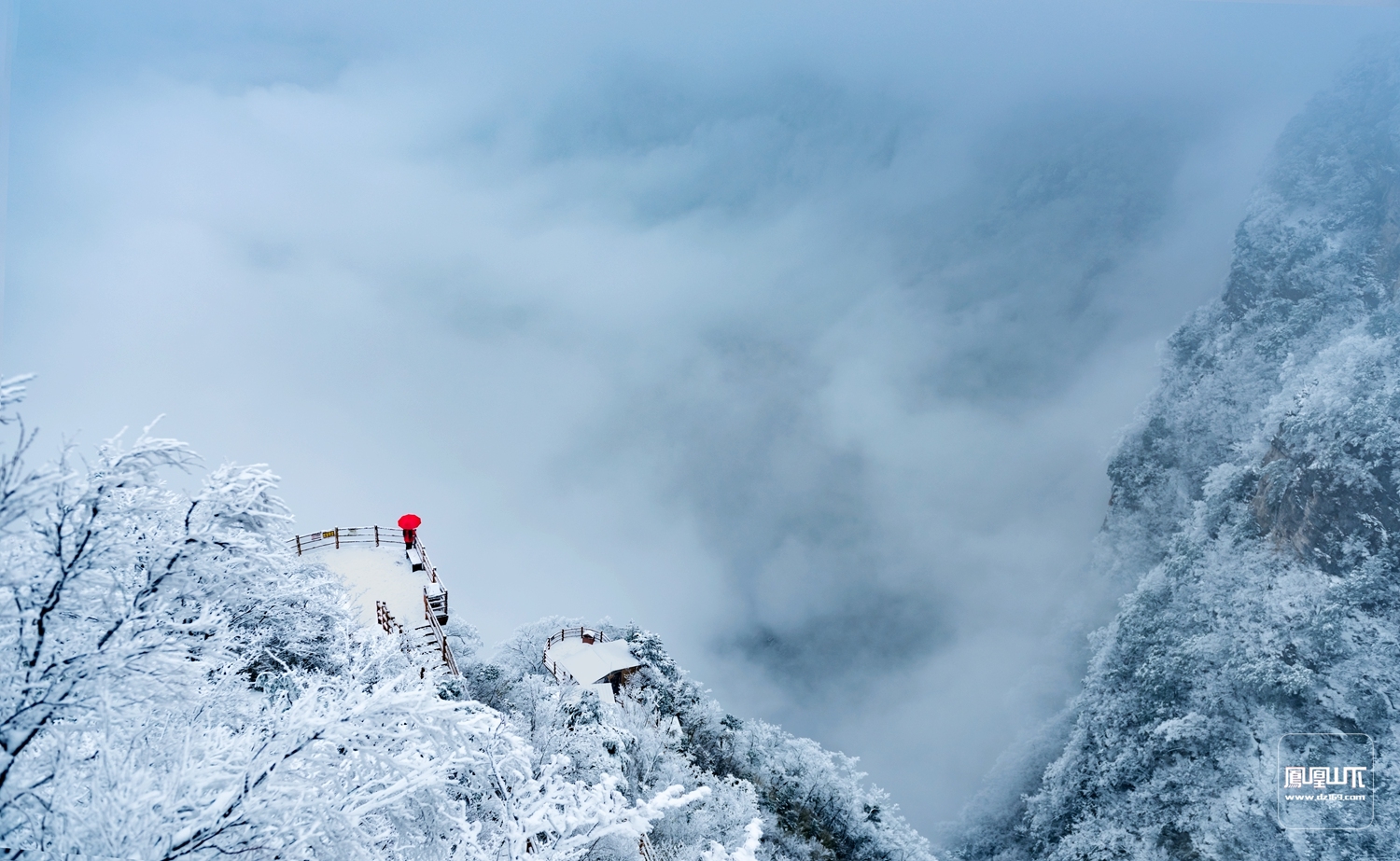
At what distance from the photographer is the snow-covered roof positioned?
43.1 feet

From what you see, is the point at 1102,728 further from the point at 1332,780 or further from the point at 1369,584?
the point at 1369,584

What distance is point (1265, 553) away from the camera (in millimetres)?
13227

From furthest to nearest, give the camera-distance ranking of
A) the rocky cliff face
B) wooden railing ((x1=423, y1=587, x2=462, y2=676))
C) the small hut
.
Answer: the small hut < the rocky cliff face < wooden railing ((x1=423, y1=587, x2=462, y2=676))

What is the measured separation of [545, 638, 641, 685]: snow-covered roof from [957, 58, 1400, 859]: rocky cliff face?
34.4 feet

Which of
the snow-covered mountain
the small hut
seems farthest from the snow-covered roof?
the snow-covered mountain

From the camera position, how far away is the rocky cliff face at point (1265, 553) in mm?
10734

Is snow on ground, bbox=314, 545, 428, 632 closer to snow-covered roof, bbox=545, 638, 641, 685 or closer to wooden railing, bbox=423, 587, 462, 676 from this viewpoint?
wooden railing, bbox=423, 587, 462, 676

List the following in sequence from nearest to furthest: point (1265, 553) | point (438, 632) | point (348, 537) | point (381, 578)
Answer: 1. point (438, 632)
2. point (381, 578)
3. point (348, 537)
4. point (1265, 553)

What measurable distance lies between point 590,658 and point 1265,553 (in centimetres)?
1527

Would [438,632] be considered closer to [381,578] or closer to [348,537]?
[381,578]

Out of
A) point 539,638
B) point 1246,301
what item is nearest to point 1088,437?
point 1246,301

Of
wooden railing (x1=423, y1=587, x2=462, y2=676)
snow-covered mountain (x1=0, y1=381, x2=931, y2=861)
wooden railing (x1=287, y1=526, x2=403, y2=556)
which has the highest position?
wooden railing (x1=287, y1=526, x2=403, y2=556)

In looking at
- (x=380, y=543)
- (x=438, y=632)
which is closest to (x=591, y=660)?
(x=380, y=543)

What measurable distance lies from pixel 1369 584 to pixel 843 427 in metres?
20.6
